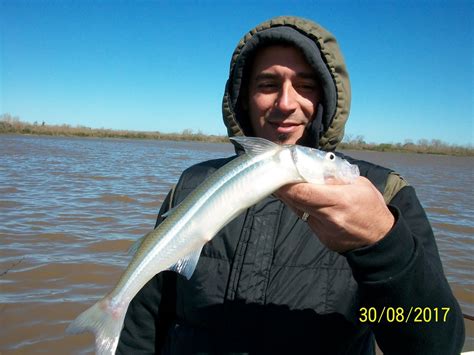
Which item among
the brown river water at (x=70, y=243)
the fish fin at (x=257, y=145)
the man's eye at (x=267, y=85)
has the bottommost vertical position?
the brown river water at (x=70, y=243)

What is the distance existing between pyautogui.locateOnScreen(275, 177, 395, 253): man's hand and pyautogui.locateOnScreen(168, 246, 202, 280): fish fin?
700 millimetres

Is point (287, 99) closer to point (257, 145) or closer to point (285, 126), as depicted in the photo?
point (285, 126)

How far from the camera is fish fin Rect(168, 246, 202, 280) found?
2266 millimetres

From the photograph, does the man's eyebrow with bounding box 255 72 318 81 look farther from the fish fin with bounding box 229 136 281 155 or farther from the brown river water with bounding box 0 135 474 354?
the brown river water with bounding box 0 135 474 354

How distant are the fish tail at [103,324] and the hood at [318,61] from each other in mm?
1907

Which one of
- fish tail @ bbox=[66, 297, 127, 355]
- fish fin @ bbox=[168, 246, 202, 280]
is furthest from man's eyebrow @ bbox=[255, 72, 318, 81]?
fish tail @ bbox=[66, 297, 127, 355]

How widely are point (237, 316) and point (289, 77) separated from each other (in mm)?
1728

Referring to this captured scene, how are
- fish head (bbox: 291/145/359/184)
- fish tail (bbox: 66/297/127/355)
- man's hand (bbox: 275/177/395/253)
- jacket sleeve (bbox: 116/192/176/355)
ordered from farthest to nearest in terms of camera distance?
1. jacket sleeve (bbox: 116/192/176/355)
2. fish tail (bbox: 66/297/127/355)
3. fish head (bbox: 291/145/359/184)
4. man's hand (bbox: 275/177/395/253)

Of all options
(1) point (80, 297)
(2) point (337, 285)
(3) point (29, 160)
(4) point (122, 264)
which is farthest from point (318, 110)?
(3) point (29, 160)

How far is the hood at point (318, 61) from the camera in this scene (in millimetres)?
2863

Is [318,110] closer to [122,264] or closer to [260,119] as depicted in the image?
[260,119]

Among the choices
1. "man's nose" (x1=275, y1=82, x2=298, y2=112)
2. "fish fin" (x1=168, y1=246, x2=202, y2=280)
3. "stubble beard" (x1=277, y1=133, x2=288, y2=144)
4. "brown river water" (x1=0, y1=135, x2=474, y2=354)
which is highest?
"man's nose" (x1=275, y1=82, x2=298, y2=112)

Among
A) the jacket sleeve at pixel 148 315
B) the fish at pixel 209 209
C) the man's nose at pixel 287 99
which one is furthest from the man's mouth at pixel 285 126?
the jacket sleeve at pixel 148 315

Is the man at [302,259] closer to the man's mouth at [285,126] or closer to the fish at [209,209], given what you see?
the man's mouth at [285,126]
